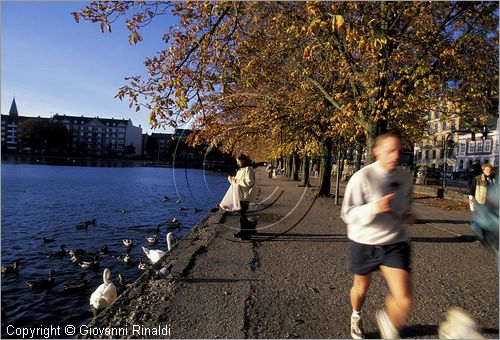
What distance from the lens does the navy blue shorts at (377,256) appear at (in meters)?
4.10

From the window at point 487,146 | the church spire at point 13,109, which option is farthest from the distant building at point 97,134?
the window at point 487,146

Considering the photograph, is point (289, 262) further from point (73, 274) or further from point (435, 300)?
point (73, 274)

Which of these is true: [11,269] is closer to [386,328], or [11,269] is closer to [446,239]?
[386,328]

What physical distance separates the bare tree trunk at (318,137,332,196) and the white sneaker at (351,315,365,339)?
16.3 meters

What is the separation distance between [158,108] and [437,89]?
311 inches

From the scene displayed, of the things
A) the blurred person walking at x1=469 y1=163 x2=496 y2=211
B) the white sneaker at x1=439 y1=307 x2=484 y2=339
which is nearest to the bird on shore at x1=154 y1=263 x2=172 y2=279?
the white sneaker at x1=439 y1=307 x2=484 y2=339

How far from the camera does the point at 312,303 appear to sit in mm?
5578

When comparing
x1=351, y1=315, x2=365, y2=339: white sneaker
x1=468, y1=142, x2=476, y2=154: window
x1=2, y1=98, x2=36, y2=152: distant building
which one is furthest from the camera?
x1=2, y1=98, x2=36, y2=152: distant building

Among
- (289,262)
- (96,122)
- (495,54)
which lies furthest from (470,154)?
(96,122)

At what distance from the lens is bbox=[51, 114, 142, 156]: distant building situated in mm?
171750

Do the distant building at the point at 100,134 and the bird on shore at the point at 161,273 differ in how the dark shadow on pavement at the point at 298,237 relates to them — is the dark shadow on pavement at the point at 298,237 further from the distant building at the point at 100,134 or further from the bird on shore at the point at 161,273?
the distant building at the point at 100,134

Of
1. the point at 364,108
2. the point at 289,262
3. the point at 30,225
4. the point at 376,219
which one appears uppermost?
the point at 364,108

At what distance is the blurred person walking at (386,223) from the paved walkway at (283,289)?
33.0 inches

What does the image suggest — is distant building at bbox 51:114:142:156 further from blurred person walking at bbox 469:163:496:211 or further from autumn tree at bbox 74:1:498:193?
blurred person walking at bbox 469:163:496:211
